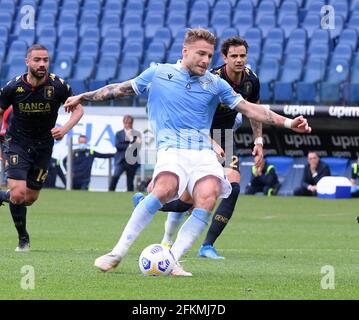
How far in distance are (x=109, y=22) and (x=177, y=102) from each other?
22.4m

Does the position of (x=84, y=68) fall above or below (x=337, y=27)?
below

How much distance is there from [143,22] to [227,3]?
2.54 m

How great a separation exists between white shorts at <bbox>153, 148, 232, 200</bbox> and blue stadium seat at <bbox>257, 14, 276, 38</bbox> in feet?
65.3

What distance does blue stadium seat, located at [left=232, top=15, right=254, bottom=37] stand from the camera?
1151 inches

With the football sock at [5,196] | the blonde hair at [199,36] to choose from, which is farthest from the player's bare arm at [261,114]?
the football sock at [5,196]

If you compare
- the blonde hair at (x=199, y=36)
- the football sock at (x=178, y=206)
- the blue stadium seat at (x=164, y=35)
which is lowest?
the football sock at (x=178, y=206)

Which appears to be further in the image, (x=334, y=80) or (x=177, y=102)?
(x=334, y=80)

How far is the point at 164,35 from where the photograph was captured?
1176 inches

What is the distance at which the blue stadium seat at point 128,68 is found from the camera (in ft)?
93.9

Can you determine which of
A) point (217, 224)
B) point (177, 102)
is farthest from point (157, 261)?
point (217, 224)

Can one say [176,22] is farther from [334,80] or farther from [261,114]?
[261,114]

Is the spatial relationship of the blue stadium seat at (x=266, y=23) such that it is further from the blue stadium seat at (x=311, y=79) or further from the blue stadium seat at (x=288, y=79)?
the blue stadium seat at (x=311, y=79)

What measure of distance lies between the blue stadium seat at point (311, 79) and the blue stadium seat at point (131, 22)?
602cm
